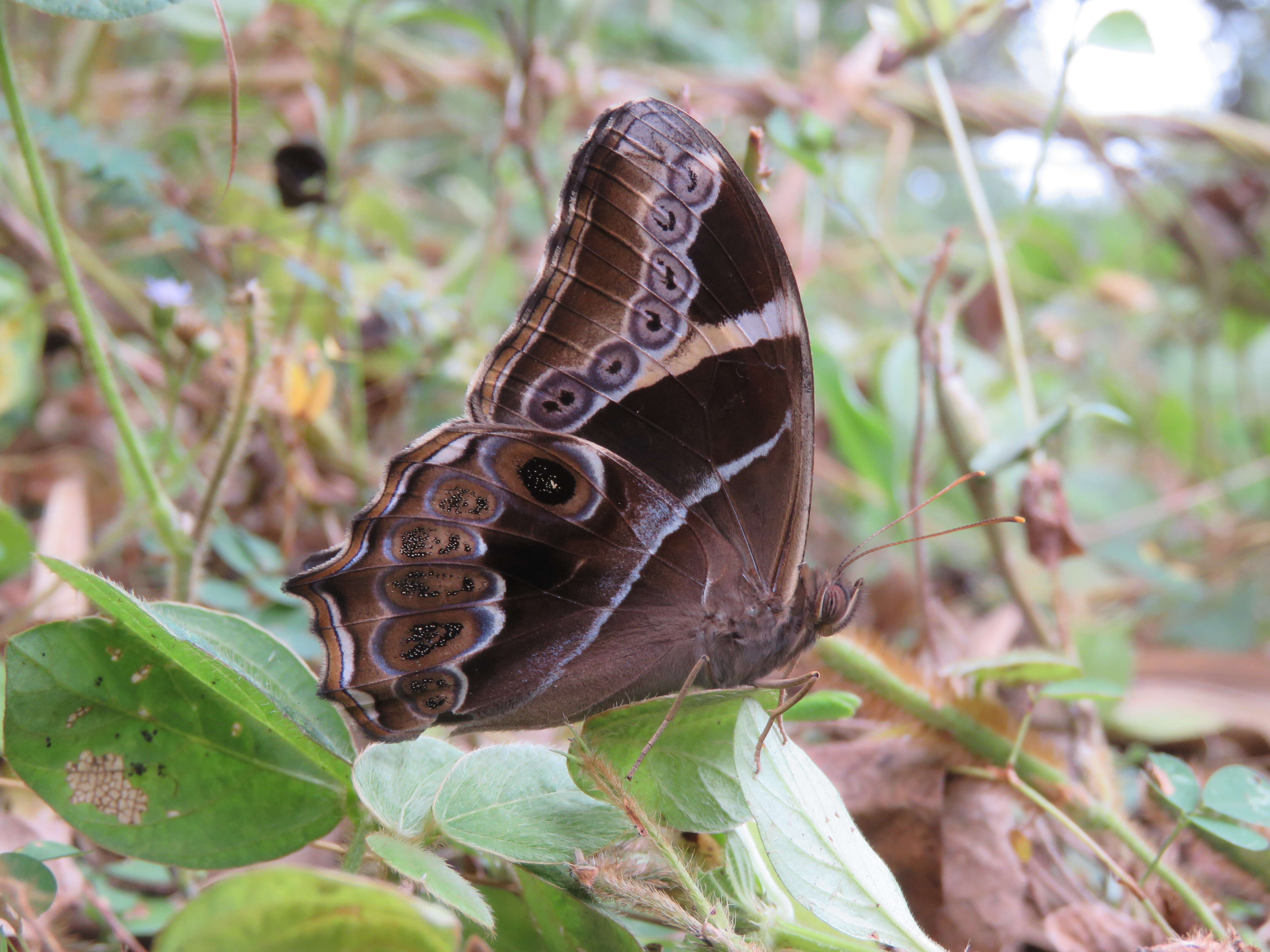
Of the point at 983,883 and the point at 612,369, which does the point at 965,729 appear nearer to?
the point at 983,883

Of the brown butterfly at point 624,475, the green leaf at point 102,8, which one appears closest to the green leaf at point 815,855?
the brown butterfly at point 624,475

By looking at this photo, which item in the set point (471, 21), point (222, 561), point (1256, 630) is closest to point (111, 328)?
point (222, 561)

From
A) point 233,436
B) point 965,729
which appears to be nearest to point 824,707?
point 965,729

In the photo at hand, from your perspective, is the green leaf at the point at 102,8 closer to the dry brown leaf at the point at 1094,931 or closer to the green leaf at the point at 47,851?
the green leaf at the point at 47,851

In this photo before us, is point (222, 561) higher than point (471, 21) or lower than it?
Answer: lower

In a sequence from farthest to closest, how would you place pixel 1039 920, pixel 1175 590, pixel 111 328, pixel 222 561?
pixel 1175 590, pixel 111 328, pixel 222 561, pixel 1039 920

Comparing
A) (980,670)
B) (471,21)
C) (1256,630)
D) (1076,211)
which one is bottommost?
(1256,630)

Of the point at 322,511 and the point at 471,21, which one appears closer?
→ the point at 322,511

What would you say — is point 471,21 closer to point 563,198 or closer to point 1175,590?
point 563,198
